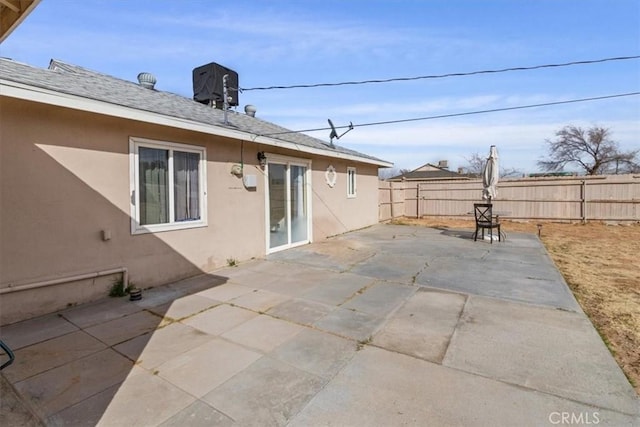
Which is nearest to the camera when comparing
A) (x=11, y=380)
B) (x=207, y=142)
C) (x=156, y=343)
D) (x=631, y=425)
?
(x=631, y=425)

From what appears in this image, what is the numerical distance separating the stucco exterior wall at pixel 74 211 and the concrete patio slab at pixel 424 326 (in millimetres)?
3675

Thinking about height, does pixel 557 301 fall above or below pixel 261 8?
below

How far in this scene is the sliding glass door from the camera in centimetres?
723

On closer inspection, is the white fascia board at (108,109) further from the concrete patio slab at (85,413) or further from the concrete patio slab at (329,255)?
the concrete patio slab at (85,413)

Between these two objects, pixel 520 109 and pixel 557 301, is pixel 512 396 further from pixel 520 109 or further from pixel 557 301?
pixel 520 109

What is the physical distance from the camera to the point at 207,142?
18.4 feet

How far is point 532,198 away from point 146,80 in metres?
14.6

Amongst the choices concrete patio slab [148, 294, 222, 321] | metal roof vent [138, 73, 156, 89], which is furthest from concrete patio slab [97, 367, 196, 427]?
metal roof vent [138, 73, 156, 89]

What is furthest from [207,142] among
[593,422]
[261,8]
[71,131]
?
[593,422]

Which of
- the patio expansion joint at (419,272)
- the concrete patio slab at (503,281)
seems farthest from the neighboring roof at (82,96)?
the concrete patio slab at (503,281)

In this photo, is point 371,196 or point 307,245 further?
point 371,196

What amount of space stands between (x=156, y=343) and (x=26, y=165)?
105 inches

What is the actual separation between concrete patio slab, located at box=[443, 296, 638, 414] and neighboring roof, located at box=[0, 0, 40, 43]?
14.6 ft

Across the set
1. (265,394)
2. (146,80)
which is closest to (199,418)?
(265,394)
